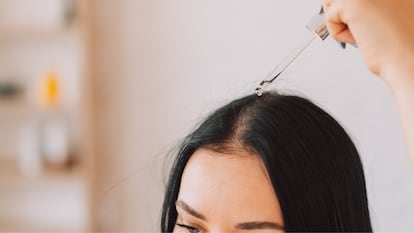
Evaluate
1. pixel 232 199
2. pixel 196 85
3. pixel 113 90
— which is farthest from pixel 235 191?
pixel 113 90

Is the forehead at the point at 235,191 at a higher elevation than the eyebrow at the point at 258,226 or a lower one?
higher

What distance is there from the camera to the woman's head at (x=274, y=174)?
0.90 m

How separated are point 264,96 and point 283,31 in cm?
59

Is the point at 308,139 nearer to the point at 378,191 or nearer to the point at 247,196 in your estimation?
the point at 247,196

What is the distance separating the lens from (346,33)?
0.81 meters

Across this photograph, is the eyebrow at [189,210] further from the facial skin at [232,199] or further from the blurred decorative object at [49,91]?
the blurred decorative object at [49,91]

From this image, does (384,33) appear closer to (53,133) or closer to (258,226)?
(258,226)

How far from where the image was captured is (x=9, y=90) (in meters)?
2.51

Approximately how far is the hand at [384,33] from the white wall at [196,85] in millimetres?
514

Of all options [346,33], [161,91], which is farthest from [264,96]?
[161,91]

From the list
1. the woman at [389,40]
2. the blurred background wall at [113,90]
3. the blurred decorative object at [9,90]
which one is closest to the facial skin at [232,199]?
the woman at [389,40]

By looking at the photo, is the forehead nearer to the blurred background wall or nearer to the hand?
the hand

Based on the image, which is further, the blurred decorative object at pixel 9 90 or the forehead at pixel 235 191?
the blurred decorative object at pixel 9 90

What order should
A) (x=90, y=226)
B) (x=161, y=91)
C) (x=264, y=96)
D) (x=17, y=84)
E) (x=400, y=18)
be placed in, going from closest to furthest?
(x=400, y=18)
(x=264, y=96)
(x=161, y=91)
(x=90, y=226)
(x=17, y=84)
